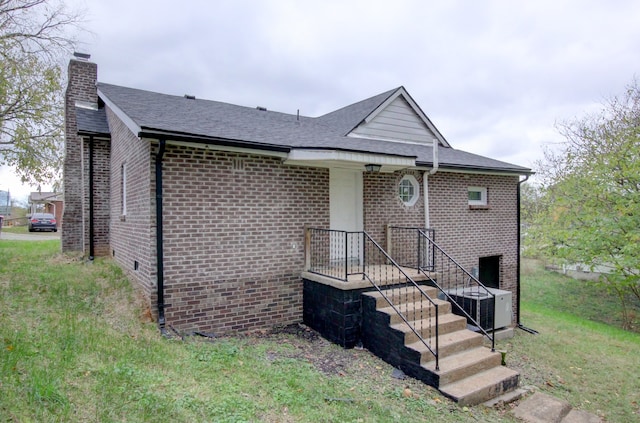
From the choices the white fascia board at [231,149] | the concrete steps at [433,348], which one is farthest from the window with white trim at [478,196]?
the white fascia board at [231,149]

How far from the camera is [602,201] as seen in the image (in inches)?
477

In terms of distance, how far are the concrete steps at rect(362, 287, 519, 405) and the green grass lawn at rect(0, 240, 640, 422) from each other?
7.4 inches

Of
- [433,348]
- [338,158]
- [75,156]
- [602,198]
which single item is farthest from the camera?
[602,198]

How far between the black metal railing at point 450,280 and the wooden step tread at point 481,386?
125 centimetres

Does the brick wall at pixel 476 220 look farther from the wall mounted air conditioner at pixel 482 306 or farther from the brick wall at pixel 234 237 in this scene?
the brick wall at pixel 234 237

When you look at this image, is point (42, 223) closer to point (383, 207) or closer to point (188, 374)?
point (383, 207)

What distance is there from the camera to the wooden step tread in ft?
14.7

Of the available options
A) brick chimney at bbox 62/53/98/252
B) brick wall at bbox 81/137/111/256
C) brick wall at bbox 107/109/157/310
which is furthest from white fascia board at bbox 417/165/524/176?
brick chimney at bbox 62/53/98/252

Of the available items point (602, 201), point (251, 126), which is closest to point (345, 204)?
point (251, 126)

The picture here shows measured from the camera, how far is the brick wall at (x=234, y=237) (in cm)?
551

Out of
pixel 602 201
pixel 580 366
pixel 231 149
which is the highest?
pixel 231 149

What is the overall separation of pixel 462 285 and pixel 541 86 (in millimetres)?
10173

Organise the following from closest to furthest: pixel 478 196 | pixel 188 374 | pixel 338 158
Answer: pixel 188 374
pixel 338 158
pixel 478 196

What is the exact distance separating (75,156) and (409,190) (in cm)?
889
